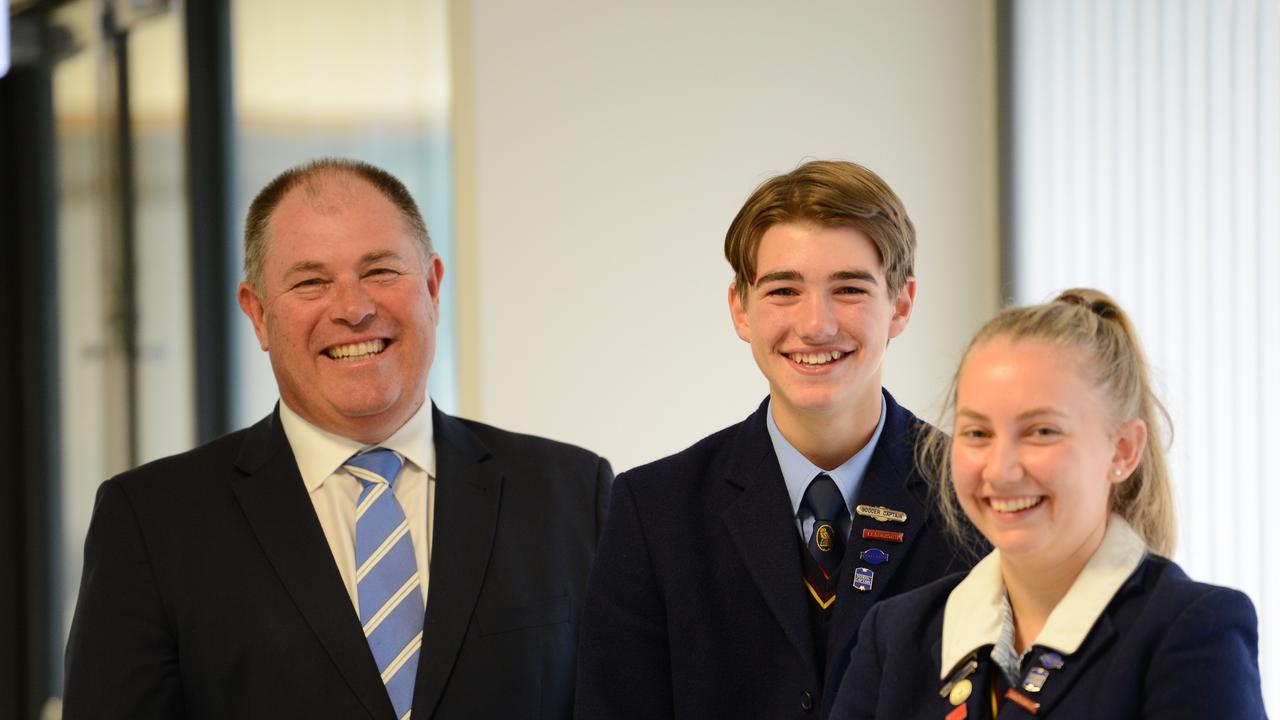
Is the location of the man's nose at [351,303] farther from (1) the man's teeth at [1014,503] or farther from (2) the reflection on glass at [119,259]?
(2) the reflection on glass at [119,259]

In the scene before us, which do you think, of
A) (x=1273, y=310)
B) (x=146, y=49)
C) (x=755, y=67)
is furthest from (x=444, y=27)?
(x=1273, y=310)

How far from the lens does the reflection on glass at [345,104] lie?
486cm

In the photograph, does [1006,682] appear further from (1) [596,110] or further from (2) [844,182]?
(1) [596,110]

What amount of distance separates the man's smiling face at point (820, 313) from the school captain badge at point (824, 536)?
0.17 meters

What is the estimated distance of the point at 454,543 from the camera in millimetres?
2385

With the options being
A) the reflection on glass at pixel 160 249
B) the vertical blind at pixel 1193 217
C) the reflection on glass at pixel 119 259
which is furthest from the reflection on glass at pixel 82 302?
the vertical blind at pixel 1193 217

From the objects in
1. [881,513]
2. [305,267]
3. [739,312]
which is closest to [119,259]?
[305,267]

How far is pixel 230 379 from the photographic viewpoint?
18.2 feet

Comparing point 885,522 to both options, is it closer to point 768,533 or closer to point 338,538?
point 768,533

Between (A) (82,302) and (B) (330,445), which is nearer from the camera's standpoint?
(B) (330,445)

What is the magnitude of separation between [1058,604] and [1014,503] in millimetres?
136

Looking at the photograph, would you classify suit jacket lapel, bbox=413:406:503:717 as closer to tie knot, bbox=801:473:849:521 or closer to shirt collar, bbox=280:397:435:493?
shirt collar, bbox=280:397:435:493

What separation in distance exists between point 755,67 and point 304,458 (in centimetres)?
269

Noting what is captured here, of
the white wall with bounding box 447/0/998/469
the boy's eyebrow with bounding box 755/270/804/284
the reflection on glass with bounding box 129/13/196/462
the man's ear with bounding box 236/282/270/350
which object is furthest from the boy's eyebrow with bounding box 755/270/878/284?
the reflection on glass with bounding box 129/13/196/462
